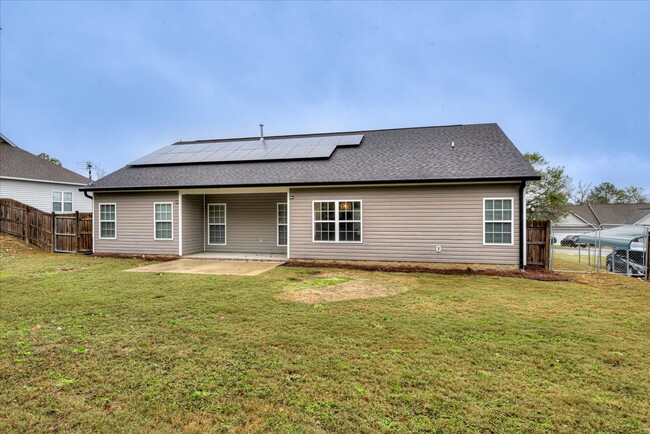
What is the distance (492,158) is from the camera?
10.8 meters

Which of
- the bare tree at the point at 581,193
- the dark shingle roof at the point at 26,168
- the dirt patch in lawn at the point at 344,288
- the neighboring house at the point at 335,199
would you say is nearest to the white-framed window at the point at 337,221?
the neighboring house at the point at 335,199

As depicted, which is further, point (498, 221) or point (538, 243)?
point (538, 243)

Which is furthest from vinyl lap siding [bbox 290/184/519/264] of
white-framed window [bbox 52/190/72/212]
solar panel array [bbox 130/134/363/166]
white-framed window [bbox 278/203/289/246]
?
white-framed window [bbox 52/190/72/212]

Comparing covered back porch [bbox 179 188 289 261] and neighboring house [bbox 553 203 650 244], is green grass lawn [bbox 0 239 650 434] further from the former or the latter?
neighboring house [bbox 553 203 650 244]

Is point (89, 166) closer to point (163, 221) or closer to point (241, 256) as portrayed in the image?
point (163, 221)

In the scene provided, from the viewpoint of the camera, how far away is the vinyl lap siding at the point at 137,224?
12.5 metres

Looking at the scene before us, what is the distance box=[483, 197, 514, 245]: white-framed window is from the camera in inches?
383

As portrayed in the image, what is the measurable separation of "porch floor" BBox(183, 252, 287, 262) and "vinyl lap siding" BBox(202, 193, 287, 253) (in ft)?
1.71

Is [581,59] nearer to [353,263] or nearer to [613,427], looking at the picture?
[353,263]

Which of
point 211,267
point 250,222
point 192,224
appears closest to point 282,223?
point 250,222

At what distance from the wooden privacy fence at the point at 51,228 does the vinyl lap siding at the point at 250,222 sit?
16.4 feet

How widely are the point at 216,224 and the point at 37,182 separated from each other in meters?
13.9

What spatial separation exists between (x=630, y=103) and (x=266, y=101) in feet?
134

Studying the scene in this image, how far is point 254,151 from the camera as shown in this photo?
1465cm
